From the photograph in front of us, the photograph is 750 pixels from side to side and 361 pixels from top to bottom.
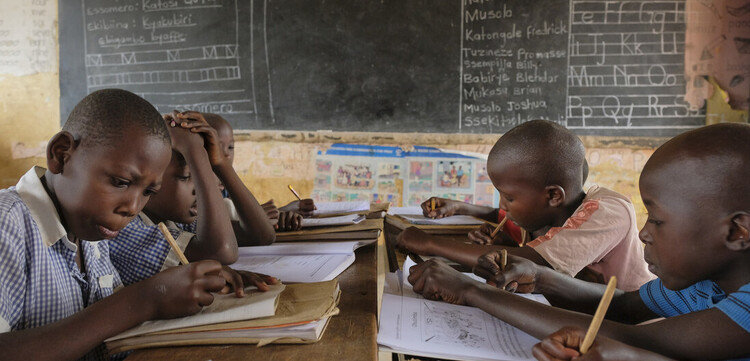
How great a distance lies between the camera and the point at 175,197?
1458 millimetres

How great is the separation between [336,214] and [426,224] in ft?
1.38

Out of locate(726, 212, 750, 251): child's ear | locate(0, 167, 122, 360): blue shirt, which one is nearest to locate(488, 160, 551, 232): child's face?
locate(726, 212, 750, 251): child's ear

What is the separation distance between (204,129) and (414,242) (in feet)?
2.14

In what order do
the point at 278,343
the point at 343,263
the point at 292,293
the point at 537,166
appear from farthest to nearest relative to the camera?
A: 1. the point at 537,166
2. the point at 343,263
3. the point at 292,293
4. the point at 278,343

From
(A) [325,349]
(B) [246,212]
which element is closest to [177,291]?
(A) [325,349]

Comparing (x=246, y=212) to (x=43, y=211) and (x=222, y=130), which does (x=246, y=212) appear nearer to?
(x=222, y=130)

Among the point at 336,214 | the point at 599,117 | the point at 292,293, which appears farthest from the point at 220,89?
the point at 292,293

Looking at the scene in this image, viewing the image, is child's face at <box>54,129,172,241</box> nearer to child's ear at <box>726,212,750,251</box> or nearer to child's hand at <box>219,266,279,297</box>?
child's hand at <box>219,266,279,297</box>

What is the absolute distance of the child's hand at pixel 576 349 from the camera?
0.67 meters

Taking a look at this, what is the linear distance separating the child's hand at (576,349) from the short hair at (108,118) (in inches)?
29.6

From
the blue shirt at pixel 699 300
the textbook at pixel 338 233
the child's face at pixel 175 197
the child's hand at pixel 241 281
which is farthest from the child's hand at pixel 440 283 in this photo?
the child's face at pixel 175 197

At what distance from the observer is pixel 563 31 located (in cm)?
361

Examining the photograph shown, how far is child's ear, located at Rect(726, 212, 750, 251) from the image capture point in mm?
776

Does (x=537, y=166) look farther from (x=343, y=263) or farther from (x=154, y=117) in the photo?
(x=154, y=117)
